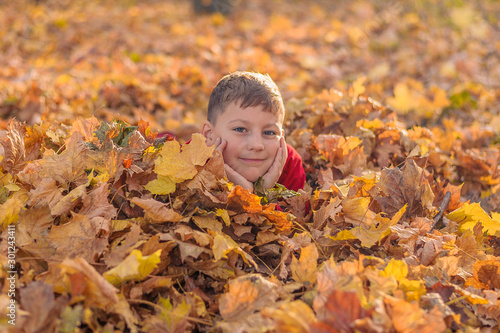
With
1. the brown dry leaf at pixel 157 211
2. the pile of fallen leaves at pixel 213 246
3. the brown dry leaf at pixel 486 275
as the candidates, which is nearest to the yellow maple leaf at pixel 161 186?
the pile of fallen leaves at pixel 213 246

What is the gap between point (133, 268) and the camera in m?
1.27

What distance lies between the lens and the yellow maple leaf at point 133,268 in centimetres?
127

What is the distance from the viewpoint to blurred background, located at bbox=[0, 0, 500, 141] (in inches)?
171

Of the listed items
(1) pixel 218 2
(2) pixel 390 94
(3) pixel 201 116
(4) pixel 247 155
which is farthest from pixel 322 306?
(1) pixel 218 2

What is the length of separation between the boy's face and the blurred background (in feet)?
3.91

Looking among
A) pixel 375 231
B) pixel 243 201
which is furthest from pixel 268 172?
pixel 375 231

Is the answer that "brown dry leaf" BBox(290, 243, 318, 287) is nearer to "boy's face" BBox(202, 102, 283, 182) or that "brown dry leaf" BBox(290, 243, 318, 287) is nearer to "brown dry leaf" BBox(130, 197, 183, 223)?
"brown dry leaf" BBox(130, 197, 183, 223)

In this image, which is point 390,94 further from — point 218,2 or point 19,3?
point 19,3

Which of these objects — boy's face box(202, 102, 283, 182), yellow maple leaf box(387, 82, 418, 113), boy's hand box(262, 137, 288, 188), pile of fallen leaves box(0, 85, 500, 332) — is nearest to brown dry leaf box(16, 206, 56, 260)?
pile of fallen leaves box(0, 85, 500, 332)

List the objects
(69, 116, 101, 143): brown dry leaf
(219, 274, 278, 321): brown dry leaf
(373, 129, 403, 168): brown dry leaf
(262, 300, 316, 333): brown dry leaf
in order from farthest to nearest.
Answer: (373, 129, 403, 168): brown dry leaf, (69, 116, 101, 143): brown dry leaf, (219, 274, 278, 321): brown dry leaf, (262, 300, 316, 333): brown dry leaf

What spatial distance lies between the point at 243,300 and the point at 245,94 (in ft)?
3.81

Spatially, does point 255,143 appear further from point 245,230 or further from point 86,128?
point 86,128

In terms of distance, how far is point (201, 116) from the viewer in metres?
4.69

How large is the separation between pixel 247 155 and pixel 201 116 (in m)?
2.61
